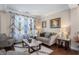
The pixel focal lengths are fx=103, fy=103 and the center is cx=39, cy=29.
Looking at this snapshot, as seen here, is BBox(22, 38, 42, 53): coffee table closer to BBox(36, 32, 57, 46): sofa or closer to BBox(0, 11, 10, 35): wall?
BBox(36, 32, 57, 46): sofa

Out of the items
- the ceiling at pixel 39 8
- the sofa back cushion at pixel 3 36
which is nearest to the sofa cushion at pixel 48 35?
the ceiling at pixel 39 8

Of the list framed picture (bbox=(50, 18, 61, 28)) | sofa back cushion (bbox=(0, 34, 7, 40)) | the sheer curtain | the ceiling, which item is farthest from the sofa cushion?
sofa back cushion (bbox=(0, 34, 7, 40))

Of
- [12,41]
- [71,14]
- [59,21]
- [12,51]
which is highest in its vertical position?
[71,14]

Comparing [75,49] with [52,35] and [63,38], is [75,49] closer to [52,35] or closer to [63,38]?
[63,38]

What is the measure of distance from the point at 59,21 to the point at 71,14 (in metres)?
0.25

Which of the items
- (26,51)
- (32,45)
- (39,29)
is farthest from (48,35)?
(26,51)

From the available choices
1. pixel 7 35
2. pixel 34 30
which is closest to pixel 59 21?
pixel 34 30

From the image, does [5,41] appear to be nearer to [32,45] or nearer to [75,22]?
[32,45]

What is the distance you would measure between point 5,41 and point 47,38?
2.54 feet

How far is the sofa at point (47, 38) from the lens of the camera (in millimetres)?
1925

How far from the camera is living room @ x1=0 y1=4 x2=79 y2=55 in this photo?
1856 mm

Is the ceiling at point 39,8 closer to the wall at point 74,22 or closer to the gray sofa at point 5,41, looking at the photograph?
the wall at point 74,22
